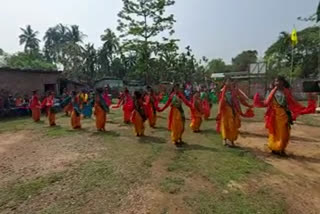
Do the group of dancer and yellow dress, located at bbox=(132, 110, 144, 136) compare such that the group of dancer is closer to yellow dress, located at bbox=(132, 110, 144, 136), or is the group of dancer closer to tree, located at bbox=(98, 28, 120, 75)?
yellow dress, located at bbox=(132, 110, 144, 136)

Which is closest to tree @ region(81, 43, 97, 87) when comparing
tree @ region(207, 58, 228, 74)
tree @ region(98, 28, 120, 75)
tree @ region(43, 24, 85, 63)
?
tree @ region(98, 28, 120, 75)

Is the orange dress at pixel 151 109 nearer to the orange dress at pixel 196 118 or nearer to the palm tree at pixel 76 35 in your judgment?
the orange dress at pixel 196 118

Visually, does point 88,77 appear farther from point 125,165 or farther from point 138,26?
point 125,165

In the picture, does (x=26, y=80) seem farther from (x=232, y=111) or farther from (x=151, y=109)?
(x=232, y=111)

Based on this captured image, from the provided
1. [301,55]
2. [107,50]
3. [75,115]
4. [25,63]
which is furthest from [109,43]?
[75,115]

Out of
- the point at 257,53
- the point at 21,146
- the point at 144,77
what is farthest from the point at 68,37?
the point at 21,146

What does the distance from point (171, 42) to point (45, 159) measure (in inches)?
1279

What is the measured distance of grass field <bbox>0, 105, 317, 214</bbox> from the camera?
602 cm

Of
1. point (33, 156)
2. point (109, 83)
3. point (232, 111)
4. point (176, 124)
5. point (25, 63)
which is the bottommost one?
point (33, 156)

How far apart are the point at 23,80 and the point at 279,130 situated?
69.1 feet

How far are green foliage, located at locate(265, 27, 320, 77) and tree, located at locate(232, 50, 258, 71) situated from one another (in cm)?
2235

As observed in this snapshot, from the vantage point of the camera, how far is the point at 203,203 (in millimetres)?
6016

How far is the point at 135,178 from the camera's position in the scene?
739 cm

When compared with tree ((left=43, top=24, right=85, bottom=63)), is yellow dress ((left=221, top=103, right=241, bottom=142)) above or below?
below
